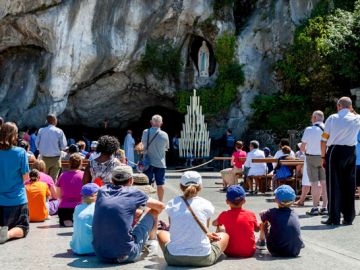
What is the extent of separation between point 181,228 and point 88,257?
4.20 feet

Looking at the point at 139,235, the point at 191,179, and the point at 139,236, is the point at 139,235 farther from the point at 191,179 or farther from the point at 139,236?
the point at 191,179

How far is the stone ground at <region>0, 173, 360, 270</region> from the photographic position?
6605 millimetres

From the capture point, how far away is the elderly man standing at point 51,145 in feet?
42.1

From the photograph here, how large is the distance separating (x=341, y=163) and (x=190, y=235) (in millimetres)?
3832

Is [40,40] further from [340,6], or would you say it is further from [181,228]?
[181,228]

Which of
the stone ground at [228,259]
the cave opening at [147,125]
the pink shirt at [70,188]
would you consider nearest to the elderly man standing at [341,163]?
the stone ground at [228,259]

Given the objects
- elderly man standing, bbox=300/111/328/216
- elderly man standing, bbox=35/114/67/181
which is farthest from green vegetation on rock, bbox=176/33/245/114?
elderly man standing, bbox=300/111/328/216

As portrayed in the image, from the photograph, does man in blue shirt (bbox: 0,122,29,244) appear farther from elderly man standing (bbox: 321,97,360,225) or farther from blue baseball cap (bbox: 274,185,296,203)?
elderly man standing (bbox: 321,97,360,225)

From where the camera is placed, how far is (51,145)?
505 inches

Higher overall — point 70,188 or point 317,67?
point 317,67

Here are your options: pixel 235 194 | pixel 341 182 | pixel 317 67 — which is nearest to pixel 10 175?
pixel 235 194

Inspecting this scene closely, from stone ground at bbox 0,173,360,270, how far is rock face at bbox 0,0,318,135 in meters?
16.5

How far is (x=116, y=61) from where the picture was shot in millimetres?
26594

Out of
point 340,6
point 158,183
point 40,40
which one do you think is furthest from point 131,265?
point 340,6
